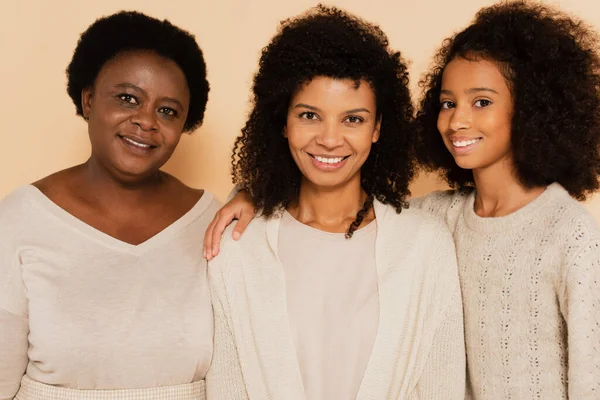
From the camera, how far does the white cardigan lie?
5.79 ft

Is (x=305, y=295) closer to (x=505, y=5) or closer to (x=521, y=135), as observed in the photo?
(x=521, y=135)

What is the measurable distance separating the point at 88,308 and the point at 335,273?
0.67 meters

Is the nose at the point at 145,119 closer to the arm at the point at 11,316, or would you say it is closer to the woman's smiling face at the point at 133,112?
the woman's smiling face at the point at 133,112

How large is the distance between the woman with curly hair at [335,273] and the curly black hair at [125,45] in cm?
24

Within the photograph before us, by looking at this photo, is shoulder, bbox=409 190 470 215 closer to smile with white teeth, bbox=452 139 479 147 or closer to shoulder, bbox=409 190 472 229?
shoulder, bbox=409 190 472 229

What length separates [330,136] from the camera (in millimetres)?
1781

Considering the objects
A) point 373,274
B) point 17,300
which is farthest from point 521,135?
point 17,300

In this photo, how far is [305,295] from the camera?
1.84 metres

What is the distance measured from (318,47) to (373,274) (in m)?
0.64

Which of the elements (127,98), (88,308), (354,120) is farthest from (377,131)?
(88,308)

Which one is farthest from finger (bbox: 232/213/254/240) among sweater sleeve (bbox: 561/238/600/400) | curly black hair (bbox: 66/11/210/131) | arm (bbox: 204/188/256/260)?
sweater sleeve (bbox: 561/238/600/400)

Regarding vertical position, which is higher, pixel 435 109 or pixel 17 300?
pixel 435 109

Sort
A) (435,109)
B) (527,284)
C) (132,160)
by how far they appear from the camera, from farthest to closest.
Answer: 1. (435,109)
2. (132,160)
3. (527,284)

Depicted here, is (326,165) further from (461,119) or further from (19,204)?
(19,204)
